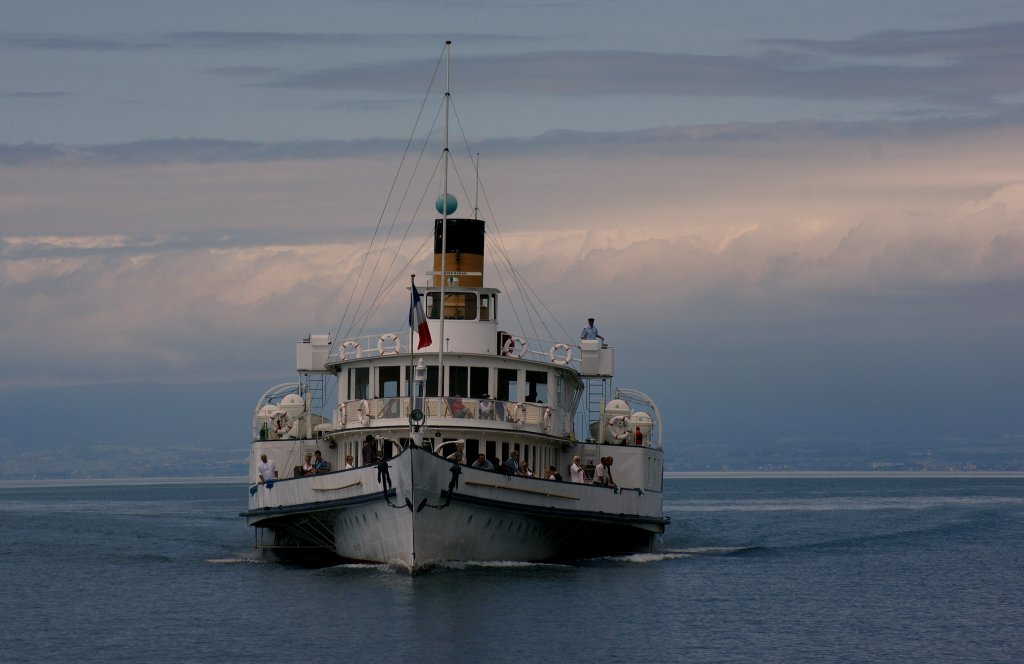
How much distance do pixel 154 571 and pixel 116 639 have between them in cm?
1533

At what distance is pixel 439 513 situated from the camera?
147 feet

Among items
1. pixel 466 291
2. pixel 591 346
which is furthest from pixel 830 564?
pixel 466 291

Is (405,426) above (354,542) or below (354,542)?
above

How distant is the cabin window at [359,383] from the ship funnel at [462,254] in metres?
3.78

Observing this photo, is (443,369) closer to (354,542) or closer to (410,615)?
(354,542)

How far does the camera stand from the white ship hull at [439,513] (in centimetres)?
4462

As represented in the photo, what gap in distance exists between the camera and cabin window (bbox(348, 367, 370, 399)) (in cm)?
5194

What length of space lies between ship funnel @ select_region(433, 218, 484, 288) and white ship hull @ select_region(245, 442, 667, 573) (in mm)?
8128

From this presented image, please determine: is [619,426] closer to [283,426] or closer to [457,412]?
[457,412]

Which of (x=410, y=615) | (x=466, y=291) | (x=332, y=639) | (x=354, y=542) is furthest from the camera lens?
(x=466, y=291)

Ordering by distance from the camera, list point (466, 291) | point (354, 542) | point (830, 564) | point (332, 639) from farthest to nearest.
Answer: point (830, 564)
point (466, 291)
point (354, 542)
point (332, 639)

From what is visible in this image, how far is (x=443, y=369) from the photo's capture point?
50.1 meters

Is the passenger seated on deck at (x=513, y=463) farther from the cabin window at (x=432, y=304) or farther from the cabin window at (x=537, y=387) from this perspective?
the cabin window at (x=432, y=304)

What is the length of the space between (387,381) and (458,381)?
2.40 m
